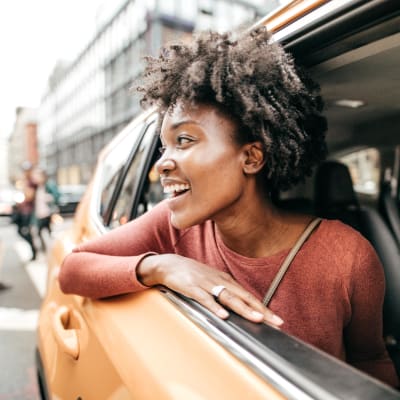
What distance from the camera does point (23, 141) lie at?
83812 millimetres

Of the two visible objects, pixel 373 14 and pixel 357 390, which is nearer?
pixel 357 390

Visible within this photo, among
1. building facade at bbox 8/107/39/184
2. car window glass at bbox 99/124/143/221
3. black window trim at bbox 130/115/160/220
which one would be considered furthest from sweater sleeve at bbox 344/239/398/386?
building facade at bbox 8/107/39/184

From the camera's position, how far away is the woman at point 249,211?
3.83 feet

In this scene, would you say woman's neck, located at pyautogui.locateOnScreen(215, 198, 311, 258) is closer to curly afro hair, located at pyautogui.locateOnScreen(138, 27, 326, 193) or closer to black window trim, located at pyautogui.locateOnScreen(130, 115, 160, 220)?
curly afro hair, located at pyautogui.locateOnScreen(138, 27, 326, 193)

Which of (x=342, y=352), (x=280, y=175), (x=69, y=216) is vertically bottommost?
(x=69, y=216)

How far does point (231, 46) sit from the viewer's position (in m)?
1.20

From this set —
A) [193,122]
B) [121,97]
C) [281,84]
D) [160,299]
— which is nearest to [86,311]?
[160,299]

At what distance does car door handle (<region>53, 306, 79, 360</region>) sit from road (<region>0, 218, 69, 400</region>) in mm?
1345

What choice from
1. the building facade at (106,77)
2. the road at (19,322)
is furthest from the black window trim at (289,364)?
the building facade at (106,77)

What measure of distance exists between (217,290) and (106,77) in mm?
40989

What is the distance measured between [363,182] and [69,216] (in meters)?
13.8

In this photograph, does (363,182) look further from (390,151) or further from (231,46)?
(231,46)

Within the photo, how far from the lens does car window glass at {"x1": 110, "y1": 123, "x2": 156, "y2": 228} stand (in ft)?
6.76

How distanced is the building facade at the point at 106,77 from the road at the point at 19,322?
14.4m
